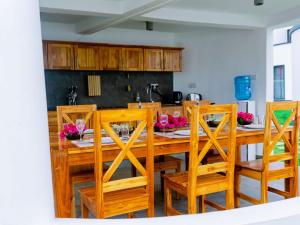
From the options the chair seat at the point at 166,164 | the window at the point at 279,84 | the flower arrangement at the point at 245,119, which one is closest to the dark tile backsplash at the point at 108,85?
the chair seat at the point at 166,164

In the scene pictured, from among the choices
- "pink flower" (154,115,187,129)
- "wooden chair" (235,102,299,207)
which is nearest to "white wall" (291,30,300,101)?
"wooden chair" (235,102,299,207)

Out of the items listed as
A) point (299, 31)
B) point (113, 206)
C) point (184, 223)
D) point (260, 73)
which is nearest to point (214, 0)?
point (260, 73)

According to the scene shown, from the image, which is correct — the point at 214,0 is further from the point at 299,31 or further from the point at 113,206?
the point at 299,31

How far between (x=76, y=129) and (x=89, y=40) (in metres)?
3.65

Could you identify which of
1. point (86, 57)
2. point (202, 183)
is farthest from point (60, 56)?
point (202, 183)

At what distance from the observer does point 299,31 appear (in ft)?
31.6

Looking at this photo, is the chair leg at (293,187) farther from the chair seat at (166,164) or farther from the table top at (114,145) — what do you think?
the chair seat at (166,164)

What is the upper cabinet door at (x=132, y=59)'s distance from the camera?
5.90m

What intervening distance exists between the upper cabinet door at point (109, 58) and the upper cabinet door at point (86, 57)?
0.10m

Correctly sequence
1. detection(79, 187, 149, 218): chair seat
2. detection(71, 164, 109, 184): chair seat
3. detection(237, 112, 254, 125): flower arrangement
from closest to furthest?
detection(79, 187, 149, 218): chair seat, detection(71, 164, 109, 184): chair seat, detection(237, 112, 254, 125): flower arrangement

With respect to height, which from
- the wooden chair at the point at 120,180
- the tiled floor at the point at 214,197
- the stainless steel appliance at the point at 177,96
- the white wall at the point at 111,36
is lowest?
the tiled floor at the point at 214,197

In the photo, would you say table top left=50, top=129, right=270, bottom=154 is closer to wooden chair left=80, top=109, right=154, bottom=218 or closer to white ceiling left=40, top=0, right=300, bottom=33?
wooden chair left=80, top=109, right=154, bottom=218

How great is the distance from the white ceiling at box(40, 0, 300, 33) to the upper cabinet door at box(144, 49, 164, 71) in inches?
25.1

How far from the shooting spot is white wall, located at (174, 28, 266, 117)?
5.52m
